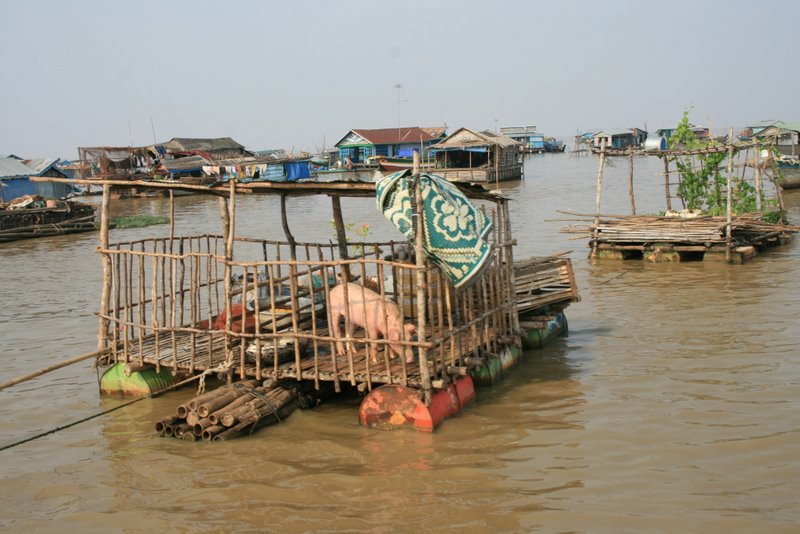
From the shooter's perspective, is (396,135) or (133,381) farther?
(396,135)

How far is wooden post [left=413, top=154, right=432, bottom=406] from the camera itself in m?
6.27

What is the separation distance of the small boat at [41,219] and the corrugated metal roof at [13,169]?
5.26m

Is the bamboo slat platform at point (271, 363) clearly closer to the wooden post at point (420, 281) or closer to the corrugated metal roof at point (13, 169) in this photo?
the wooden post at point (420, 281)

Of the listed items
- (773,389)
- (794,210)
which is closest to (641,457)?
(773,389)

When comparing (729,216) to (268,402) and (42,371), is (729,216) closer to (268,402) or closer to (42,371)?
(268,402)

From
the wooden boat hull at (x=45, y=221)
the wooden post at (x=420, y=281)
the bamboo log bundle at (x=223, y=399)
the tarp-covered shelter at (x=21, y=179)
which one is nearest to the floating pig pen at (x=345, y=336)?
the wooden post at (x=420, y=281)

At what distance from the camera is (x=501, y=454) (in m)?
6.30

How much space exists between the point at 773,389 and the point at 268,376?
5068mm

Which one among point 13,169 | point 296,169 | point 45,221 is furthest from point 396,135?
point 45,221

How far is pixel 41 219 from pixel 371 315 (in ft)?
69.8

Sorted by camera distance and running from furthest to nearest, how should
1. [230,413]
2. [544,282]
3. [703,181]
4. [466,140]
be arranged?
[466,140], [703,181], [544,282], [230,413]

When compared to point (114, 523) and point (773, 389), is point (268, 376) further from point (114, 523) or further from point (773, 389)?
point (773, 389)

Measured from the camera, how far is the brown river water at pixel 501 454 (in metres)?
5.32

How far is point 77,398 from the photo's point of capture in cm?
826
